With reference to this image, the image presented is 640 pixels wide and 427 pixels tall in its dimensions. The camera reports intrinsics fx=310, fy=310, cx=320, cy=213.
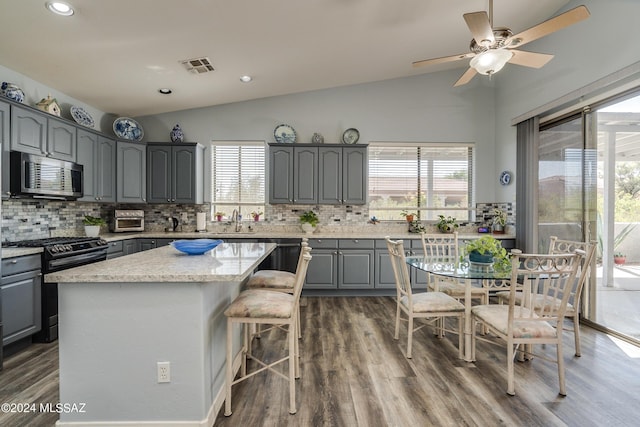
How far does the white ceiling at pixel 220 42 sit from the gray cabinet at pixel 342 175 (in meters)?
1.12

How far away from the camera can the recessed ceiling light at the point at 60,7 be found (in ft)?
7.66

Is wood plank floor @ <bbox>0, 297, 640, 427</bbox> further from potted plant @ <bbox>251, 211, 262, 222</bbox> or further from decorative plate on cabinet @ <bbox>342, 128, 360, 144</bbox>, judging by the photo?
decorative plate on cabinet @ <bbox>342, 128, 360, 144</bbox>

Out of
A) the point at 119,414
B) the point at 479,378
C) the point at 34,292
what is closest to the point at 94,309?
the point at 119,414

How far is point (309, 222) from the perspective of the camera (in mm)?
4727

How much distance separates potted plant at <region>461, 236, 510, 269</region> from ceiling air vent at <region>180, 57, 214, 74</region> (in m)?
3.38

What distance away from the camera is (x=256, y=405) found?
6.56ft

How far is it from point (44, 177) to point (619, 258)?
5.92 metres

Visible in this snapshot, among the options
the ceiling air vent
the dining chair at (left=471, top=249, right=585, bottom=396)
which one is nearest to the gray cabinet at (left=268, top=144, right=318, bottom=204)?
the ceiling air vent

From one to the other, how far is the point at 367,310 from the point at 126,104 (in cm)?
434

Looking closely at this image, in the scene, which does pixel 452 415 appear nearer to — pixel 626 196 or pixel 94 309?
pixel 94 309

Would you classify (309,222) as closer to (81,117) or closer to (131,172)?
(131,172)

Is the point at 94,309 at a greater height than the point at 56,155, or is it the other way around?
the point at 56,155

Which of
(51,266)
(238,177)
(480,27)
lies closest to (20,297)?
(51,266)

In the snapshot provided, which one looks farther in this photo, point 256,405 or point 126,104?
point 126,104
